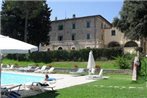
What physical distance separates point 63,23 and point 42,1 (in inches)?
622

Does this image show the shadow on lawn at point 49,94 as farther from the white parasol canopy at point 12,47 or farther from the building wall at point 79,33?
the building wall at point 79,33

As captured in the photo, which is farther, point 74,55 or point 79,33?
point 79,33

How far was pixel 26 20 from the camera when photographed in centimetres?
5212

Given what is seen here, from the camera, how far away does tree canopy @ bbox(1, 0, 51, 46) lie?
5234 cm

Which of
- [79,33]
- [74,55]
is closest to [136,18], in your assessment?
[74,55]

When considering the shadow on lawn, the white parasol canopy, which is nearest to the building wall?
the shadow on lawn

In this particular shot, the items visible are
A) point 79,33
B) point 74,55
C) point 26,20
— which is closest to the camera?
point 74,55

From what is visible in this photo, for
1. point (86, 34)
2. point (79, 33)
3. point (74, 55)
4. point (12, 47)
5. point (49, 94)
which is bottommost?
point (49, 94)

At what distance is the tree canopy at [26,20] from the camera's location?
52344 mm

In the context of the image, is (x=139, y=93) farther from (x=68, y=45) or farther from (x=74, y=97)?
(x=68, y=45)

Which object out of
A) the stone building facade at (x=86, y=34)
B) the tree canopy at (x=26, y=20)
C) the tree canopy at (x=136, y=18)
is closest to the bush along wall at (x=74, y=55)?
the tree canopy at (x=136, y=18)

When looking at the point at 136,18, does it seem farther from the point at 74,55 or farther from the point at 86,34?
the point at 86,34

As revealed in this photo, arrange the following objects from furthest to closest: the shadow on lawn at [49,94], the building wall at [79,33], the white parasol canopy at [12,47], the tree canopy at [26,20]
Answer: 1. the building wall at [79,33]
2. the tree canopy at [26,20]
3. the shadow on lawn at [49,94]
4. the white parasol canopy at [12,47]

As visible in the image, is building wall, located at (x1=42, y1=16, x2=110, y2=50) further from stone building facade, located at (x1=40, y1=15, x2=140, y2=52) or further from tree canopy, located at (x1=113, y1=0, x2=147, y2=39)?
tree canopy, located at (x1=113, y1=0, x2=147, y2=39)
